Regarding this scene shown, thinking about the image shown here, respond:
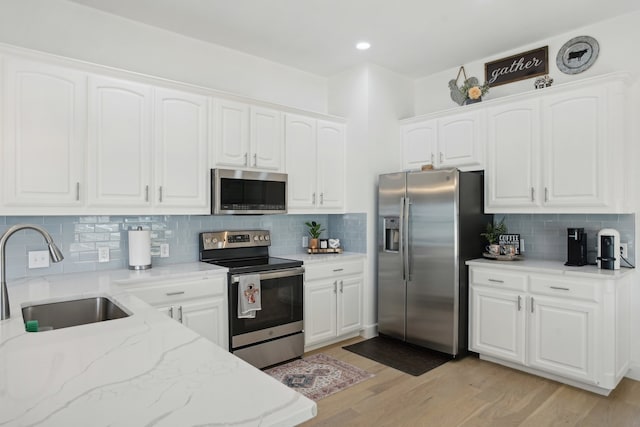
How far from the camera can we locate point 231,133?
3.34m

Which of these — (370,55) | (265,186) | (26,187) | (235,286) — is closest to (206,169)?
(265,186)

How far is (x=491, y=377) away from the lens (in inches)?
124

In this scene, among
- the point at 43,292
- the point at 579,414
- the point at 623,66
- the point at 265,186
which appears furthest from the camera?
the point at 265,186

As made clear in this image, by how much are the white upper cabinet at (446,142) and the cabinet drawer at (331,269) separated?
1218 millimetres

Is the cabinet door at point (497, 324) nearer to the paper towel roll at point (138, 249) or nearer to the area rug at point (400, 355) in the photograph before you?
the area rug at point (400, 355)

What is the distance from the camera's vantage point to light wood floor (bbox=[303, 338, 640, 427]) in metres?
2.51

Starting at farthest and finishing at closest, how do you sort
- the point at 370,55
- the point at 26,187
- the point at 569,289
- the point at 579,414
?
the point at 370,55
the point at 569,289
the point at 579,414
the point at 26,187

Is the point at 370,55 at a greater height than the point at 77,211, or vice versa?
the point at 370,55

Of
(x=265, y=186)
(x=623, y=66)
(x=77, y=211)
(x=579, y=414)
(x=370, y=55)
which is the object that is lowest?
(x=579, y=414)

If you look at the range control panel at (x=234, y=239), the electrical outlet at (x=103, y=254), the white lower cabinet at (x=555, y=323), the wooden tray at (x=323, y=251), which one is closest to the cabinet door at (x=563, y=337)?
the white lower cabinet at (x=555, y=323)

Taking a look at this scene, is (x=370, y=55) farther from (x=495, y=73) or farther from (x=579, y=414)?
(x=579, y=414)

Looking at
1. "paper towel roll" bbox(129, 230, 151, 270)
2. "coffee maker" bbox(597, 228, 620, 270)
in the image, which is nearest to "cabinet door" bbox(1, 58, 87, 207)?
"paper towel roll" bbox(129, 230, 151, 270)

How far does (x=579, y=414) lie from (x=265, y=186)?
9.24ft

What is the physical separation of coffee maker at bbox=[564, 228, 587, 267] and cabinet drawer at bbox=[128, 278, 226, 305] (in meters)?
2.72
